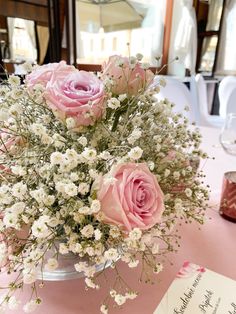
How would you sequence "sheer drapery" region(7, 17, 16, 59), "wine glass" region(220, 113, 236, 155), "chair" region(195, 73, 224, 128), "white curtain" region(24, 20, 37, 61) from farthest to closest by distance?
"chair" region(195, 73, 224, 128), "white curtain" region(24, 20, 37, 61), "sheer drapery" region(7, 17, 16, 59), "wine glass" region(220, 113, 236, 155)

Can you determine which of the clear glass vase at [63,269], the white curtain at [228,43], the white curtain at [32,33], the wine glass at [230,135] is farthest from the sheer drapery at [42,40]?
the white curtain at [228,43]

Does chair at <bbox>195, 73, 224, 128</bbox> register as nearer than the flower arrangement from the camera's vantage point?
No

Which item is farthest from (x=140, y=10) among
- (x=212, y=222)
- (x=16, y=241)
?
(x=16, y=241)

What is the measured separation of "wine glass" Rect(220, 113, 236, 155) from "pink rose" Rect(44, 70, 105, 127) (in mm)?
674

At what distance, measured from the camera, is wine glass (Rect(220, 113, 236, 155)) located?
95cm

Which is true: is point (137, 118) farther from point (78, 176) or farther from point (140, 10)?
point (140, 10)

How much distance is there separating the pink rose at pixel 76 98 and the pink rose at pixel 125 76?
4 centimetres

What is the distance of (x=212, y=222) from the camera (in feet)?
2.03

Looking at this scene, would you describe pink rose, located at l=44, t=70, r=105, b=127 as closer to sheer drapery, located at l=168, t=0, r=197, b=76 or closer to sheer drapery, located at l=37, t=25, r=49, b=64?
sheer drapery, located at l=37, t=25, r=49, b=64

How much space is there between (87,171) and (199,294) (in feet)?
A: 0.81

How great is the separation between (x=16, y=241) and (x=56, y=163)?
0.13 metres

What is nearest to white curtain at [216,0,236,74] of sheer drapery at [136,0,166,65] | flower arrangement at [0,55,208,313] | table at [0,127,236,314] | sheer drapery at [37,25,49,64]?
sheer drapery at [136,0,166,65]

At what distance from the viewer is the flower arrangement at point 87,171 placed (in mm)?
335

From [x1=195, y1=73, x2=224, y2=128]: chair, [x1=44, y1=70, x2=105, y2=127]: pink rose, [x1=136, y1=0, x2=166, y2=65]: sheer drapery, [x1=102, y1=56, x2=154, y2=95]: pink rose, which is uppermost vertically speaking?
[x1=136, y1=0, x2=166, y2=65]: sheer drapery
